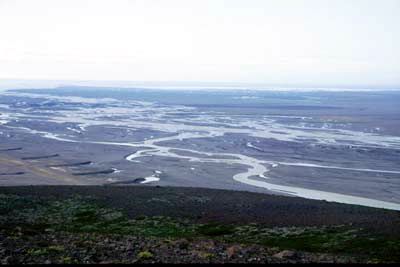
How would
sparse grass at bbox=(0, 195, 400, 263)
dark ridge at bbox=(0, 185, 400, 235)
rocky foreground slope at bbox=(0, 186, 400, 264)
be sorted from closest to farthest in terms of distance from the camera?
rocky foreground slope at bbox=(0, 186, 400, 264) < sparse grass at bbox=(0, 195, 400, 263) < dark ridge at bbox=(0, 185, 400, 235)

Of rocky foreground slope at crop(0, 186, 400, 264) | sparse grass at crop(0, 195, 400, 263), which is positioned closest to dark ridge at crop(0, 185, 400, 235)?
rocky foreground slope at crop(0, 186, 400, 264)

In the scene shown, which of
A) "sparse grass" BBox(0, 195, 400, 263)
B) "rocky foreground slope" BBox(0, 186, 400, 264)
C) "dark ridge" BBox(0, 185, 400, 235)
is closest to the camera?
"rocky foreground slope" BBox(0, 186, 400, 264)

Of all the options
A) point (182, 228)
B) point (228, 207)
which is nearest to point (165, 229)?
point (182, 228)

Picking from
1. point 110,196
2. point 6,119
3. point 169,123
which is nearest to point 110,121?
point 169,123

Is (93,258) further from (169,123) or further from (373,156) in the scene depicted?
(169,123)

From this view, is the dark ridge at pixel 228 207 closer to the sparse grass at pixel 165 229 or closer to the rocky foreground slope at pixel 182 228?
the rocky foreground slope at pixel 182 228

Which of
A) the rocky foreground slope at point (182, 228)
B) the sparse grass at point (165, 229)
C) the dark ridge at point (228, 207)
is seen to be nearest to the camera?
the rocky foreground slope at point (182, 228)

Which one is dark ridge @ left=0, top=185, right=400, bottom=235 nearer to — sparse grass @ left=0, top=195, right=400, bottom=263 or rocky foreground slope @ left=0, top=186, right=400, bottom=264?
rocky foreground slope @ left=0, top=186, right=400, bottom=264

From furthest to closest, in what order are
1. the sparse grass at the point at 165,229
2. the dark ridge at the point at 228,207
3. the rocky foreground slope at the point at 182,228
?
the dark ridge at the point at 228,207 < the sparse grass at the point at 165,229 < the rocky foreground slope at the point at 182,228

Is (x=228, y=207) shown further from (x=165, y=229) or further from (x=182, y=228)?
(x=165, y=229)

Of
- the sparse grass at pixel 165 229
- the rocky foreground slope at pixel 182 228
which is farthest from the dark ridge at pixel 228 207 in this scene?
the sparse grass at pixel 165 229

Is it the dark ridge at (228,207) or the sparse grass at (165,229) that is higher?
the sparse grass at (165,229)

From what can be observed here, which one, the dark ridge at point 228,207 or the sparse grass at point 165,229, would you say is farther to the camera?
the dark ridge at point 228,207

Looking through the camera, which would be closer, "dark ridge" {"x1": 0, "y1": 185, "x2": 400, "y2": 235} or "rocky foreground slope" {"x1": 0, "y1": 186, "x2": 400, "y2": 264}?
"rocky foreground slope" {"x1": 0, "y1": 186, "x2": 400, "y2": 264}
